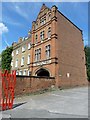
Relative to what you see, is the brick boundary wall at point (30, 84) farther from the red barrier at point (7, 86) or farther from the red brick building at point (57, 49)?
the red barrier at point (7, 86)

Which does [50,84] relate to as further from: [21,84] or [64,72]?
[21,84]

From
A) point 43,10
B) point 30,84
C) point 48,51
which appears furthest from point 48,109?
point 43,10

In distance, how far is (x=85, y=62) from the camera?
3469 centimetres

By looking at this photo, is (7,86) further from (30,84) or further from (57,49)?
(57,49)

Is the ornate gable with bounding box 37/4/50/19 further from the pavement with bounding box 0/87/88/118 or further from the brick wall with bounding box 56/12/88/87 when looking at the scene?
the pavement with bounding box 0/87/88/118

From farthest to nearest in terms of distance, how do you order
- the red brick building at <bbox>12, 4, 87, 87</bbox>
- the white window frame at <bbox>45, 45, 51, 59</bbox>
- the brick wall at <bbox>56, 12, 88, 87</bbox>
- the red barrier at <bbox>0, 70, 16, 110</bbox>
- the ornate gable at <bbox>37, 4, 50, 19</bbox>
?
the ornate gable at <bbox>37, 4, 50, 19</bbox> → the white window frame at <bbox>45, 45, 51, 59</bbox> → the brick wall at <bbox>56, 12, 88, 87</bbox> → the red brick building at <bbox>12, 4, 87, 87</bbox> → the red barrier at <bbox>0, 70, 16, 110</bbox>

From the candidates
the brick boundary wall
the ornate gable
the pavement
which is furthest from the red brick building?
the pavement

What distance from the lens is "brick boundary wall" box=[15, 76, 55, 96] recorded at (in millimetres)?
17125

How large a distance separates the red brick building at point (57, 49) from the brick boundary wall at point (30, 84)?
261cm

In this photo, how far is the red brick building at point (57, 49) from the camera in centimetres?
2505

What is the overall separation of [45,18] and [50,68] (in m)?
9.74

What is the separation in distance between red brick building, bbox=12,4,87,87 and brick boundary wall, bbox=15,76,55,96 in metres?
2.61

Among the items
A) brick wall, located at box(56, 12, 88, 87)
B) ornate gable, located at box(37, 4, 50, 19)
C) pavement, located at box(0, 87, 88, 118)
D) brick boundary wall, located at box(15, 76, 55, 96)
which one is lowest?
pavement, located at box(0, 87, 88, 118)

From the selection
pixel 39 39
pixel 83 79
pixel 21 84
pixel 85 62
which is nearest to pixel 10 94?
pixel 21 84
